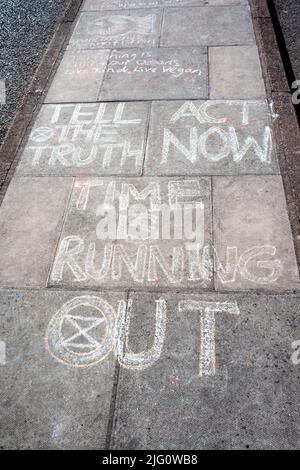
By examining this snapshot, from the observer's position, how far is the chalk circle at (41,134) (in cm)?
506

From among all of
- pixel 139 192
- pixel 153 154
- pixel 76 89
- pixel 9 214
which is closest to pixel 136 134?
pixel 153 154

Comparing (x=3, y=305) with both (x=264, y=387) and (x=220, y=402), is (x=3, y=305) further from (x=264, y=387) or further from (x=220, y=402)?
(x=264, y=387)

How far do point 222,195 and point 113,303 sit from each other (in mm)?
1665

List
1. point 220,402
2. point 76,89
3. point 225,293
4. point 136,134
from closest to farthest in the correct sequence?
1. point 220,402
2. point 225,293
3. point 136,134
4. point 76,89

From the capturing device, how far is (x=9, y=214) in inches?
167

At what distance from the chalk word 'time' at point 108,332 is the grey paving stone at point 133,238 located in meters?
A: 0.21

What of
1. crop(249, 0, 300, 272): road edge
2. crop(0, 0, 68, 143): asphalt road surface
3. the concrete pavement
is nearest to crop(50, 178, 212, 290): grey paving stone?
the concrete pavement

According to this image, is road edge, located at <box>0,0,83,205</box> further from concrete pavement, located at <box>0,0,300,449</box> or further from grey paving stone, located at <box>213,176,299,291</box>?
grey paving stone, located at <box>213,176,299,291</box>

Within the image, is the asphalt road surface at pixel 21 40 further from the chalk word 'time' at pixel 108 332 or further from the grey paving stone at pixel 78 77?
the chalk word 'time' at pixel 108 332

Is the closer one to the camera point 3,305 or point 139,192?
A: point 3,305

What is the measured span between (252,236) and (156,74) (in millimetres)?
3292

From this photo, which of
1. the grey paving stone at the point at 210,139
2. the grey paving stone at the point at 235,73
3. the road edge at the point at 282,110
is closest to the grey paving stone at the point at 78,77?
the grey paving stone at the point at 210,139

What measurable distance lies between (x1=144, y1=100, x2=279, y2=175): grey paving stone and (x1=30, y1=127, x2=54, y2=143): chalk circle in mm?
1293

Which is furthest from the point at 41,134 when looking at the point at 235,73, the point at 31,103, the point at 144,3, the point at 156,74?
the point at 144,3
